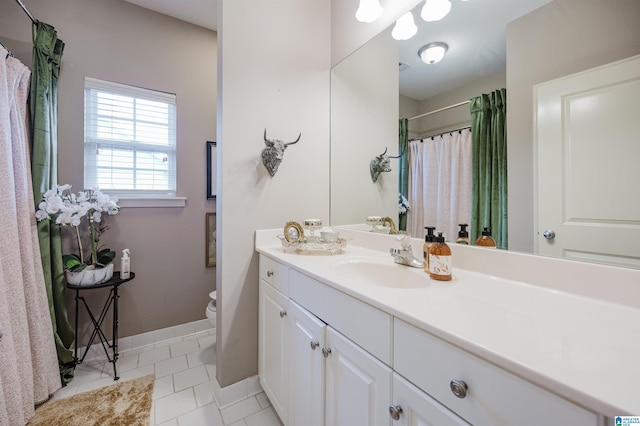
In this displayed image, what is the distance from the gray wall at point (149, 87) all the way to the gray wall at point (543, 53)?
85.8 inches

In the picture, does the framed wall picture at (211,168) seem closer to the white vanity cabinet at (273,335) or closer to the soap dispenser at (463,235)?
the white vanity cabinet at (273,335)

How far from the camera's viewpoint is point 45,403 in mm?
1469

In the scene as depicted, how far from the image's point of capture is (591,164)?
772 millimetres

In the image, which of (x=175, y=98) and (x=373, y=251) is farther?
(x=175, y=98)

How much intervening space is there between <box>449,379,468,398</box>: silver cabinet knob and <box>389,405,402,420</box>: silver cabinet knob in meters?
0.19

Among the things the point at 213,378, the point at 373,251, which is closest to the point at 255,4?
the point at 373,251

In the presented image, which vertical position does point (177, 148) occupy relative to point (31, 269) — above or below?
above

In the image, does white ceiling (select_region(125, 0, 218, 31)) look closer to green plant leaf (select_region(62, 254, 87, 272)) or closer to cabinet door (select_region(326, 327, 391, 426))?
green plant leaf (select_region(62, 254, 87, 272))

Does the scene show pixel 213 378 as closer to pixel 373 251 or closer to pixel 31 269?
pixel 31 269

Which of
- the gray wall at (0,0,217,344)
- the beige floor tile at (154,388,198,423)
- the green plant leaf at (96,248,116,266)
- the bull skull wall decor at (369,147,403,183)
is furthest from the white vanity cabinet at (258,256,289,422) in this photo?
the green plant leaf at (96,248,116,266)

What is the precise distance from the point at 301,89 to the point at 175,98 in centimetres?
121

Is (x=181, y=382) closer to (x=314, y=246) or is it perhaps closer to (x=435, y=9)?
(x=314, y=246)

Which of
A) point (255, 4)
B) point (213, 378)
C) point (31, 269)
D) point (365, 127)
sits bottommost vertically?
point (213, 378)

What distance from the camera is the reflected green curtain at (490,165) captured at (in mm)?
983
